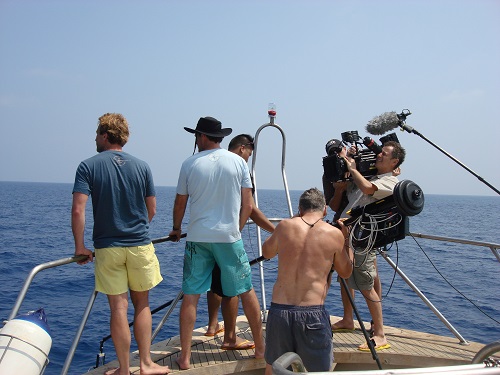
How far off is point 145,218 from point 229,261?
679mm

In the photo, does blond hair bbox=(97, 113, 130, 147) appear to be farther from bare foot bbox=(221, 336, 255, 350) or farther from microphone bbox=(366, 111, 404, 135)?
microphone bbox=(366, 111, 404, 135)

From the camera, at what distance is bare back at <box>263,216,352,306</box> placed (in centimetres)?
319

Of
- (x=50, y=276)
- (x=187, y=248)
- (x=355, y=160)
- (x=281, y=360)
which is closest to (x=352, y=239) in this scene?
(x=355, y=160)

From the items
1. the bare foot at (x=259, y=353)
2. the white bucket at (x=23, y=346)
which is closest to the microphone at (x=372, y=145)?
the bare foot at (x=259, y=353)

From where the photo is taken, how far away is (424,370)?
1.71 metres

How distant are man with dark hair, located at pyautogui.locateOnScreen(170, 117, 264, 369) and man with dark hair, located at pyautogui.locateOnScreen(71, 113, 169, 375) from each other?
297 mm

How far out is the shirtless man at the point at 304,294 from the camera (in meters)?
3.17

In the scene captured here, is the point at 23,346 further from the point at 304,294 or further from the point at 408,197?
the point at 408,197

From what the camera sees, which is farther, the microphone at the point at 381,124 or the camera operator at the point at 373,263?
the microphone at the point at 381,124

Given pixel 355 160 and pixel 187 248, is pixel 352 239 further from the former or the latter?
pixel 187 248

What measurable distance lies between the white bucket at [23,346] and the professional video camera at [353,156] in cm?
243

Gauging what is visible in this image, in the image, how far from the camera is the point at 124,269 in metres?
3.43

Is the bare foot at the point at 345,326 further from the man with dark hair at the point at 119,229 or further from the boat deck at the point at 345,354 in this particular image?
the man with dark hair at the point at 119,229

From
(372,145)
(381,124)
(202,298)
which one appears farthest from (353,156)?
(202,298)
